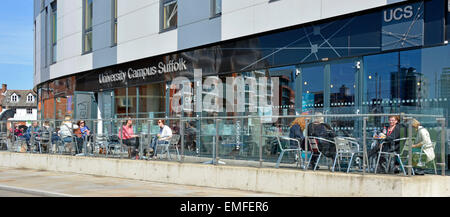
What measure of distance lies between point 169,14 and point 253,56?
5251mm

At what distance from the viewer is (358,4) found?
14016mm

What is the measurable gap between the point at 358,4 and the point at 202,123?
16.4ft

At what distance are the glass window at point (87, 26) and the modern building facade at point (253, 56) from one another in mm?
52

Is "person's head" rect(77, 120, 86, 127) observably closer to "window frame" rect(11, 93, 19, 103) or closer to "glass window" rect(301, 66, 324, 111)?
"glass window" rect(301, 66, 324, 111)

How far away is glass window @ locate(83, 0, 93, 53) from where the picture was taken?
26.4 metres

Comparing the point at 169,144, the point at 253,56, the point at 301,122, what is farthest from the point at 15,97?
the point at 301,122

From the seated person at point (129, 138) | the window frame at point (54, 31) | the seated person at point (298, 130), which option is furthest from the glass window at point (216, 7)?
the window frame at point (54, 31)

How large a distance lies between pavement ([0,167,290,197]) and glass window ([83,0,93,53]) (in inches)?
478

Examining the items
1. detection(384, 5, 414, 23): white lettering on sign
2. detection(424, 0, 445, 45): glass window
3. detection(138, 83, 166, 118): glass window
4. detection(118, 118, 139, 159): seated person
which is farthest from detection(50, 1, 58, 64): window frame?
detection(424, 0, 445, 45): glass window

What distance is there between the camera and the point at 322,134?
35.8ft

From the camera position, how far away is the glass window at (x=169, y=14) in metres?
20.8

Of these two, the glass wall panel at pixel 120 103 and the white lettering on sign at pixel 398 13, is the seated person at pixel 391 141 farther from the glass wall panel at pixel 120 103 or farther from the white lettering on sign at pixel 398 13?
the glass wall panel at pixel 120 103

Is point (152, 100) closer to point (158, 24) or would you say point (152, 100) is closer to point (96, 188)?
point (158, 24)

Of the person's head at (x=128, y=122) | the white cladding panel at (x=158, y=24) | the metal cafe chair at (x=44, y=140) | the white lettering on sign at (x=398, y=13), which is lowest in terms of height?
the metal cafe chair at (x=44, y=140)
